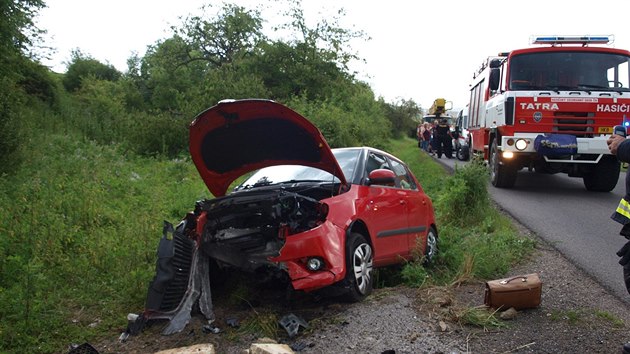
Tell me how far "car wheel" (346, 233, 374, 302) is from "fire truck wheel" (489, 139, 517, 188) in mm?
8351

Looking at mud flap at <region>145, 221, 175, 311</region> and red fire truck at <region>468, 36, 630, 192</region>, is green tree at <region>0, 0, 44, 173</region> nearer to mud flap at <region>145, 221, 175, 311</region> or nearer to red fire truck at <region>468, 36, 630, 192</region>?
mud flap at <region>145, 221, 175, 311</region>

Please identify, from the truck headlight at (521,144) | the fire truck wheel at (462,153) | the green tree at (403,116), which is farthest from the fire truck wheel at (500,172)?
the green tree at (403,116)

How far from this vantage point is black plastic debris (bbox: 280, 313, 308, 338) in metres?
4.18

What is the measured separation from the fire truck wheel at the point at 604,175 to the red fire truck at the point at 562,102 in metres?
0.02

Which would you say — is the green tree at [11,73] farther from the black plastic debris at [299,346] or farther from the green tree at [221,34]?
the green tree at [221,34]

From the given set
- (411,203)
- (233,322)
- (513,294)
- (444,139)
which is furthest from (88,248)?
(444,139)

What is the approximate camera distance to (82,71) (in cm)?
5209

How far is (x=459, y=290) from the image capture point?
17.8 ft

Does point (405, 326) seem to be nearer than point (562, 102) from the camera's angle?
Yes

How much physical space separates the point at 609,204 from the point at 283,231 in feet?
29.2

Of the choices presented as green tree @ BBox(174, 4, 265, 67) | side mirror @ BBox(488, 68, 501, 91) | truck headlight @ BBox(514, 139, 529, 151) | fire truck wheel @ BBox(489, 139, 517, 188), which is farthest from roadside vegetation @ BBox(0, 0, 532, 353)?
green tree @ BBox(174, 4, 265, 67)

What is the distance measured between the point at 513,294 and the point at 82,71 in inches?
2160

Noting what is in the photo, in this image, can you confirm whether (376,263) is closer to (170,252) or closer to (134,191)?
(170,252)

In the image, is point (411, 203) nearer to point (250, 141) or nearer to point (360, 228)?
point (360, 228)
